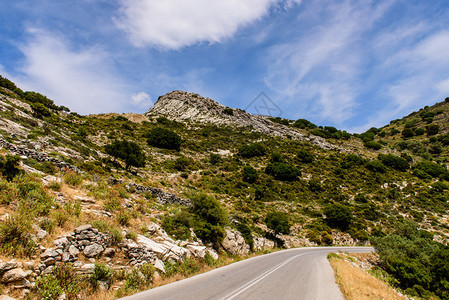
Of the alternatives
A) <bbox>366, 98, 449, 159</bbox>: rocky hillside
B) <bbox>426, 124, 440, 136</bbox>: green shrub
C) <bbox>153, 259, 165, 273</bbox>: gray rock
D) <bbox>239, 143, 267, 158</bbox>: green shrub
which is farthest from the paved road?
<bbox>426, 124, 440, 136</bbox>: green shrub

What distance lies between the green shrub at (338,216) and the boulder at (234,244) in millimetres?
23218

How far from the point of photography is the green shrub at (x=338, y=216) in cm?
3475

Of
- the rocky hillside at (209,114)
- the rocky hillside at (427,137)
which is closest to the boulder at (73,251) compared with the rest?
the rocky hillside at (209,114)

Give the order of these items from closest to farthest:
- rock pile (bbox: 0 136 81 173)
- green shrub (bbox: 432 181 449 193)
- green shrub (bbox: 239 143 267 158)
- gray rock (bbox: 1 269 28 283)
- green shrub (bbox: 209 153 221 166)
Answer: gray rock (bbox: 1 269 28 283), rock pile (bbox: 0 136 81 173), green shrub (bbox: 432 181 449 193), green shrub (bbox: 209 153 221 166), green shrub (bbox: 239 143 267 158)

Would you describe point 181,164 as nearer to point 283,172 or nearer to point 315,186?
point 283,172

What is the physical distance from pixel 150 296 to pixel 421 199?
201ft

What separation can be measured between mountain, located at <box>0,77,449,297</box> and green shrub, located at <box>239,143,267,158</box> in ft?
1.12

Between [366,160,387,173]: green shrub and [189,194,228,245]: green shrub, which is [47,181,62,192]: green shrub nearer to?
[189,194,228,245]: green shrub

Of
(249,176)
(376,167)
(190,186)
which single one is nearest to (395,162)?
(376,167)

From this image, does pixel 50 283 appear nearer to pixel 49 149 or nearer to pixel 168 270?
pixel 168 270

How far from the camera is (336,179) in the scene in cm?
4991

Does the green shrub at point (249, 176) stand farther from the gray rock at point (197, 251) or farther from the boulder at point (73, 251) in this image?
the boulder at point (73, 251)

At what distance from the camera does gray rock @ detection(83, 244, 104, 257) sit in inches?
287

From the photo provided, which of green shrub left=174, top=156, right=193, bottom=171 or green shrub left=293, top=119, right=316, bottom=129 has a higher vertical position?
green shrub left=293, top=119, right=316, bottom=129
